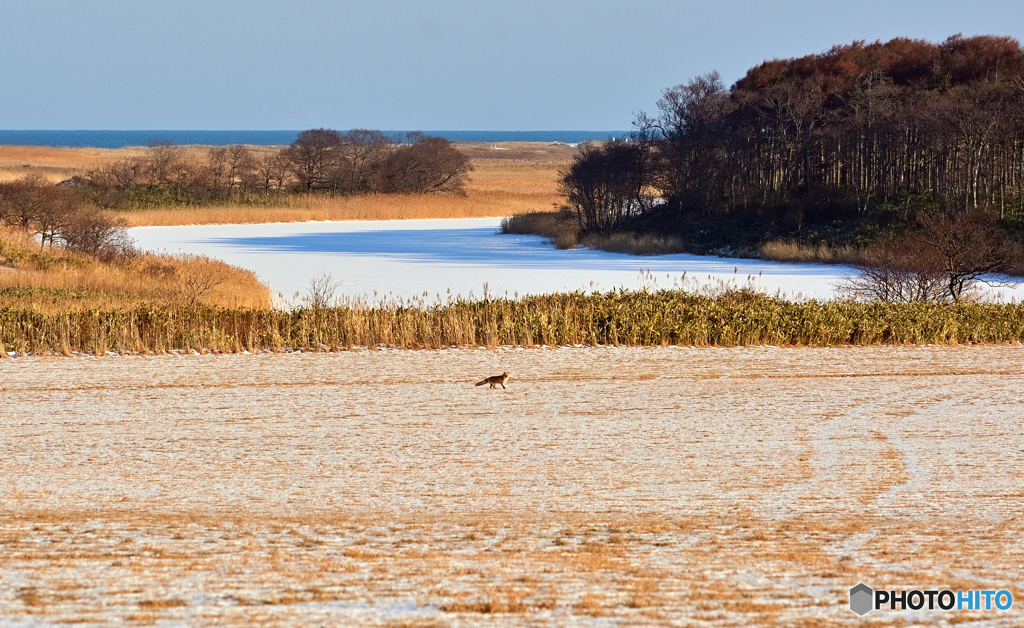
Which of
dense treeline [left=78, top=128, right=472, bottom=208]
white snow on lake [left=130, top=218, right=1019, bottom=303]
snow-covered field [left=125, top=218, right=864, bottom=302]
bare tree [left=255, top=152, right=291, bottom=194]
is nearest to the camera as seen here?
white snow on lake [left=130, top=218, right=1019, bottom=303]

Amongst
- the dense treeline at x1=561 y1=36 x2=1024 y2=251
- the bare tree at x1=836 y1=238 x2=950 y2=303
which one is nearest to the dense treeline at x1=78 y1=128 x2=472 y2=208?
the dense treeline at x1=561 y1=36 x2=1024 y2=251

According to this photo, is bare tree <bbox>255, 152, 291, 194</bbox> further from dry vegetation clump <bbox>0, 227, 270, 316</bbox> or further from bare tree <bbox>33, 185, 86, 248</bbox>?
dry vegetation clump <bbox>0, 227, 270, 316</bbox>

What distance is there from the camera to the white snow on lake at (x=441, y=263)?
24.0 m

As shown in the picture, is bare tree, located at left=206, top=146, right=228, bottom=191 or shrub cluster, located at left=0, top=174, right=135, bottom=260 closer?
shrub cluster, located at left=0, top=174, right=135, bottom=260

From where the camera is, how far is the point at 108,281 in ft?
70.9

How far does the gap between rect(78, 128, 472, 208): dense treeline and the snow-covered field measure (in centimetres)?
1145

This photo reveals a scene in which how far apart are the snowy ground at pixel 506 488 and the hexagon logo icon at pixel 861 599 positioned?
54 mm

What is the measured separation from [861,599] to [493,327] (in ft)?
30.6

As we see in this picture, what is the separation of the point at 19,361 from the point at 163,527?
6899 millimetres

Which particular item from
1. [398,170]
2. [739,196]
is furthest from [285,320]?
[398,170]

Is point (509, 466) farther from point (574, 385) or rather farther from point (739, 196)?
point (739, 196)

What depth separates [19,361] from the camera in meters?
12.1

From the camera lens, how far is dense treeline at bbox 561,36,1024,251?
105ft

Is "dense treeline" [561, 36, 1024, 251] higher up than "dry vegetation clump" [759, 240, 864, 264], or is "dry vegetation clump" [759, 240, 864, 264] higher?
"dense treeline" [561, 36, 1024, 251]
